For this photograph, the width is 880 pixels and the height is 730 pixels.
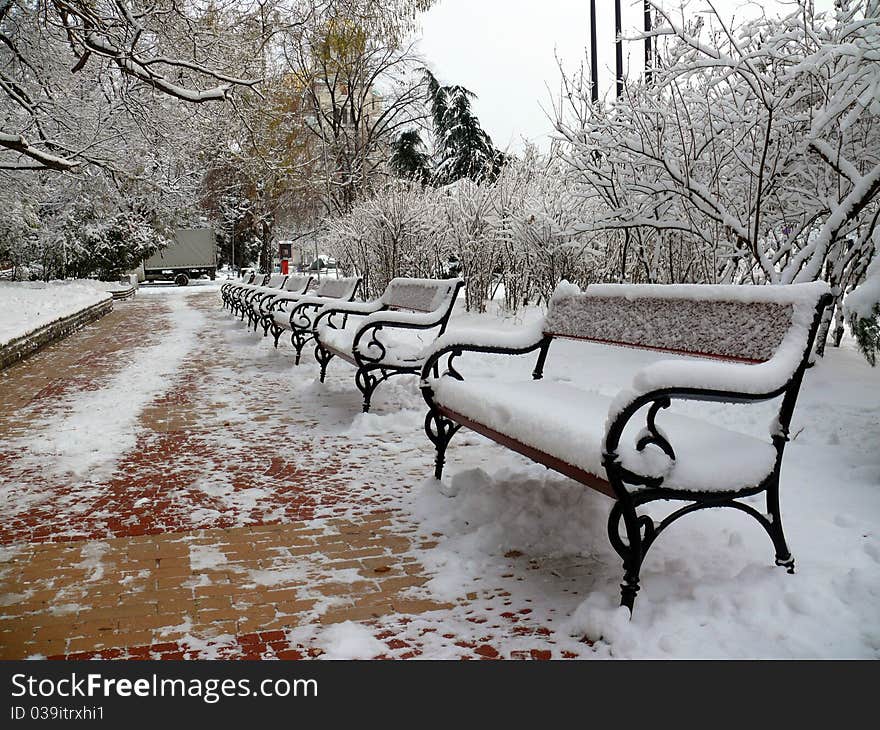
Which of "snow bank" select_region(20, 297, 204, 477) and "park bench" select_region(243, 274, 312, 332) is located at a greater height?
"park bench" select_region(243, 274, 312, 332)

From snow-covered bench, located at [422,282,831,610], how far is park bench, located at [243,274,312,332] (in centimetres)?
819

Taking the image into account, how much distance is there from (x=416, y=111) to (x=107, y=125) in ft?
59.6

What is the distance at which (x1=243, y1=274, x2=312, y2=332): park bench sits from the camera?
1214 cm

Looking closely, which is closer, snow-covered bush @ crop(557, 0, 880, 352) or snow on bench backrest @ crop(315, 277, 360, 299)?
snow-covered bush @ crop(557, 0, 880, 352)

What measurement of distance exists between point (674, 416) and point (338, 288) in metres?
6.94

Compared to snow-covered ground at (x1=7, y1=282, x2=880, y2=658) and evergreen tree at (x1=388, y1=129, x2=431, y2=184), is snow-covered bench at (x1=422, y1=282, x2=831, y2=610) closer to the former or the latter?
snow-covered ground at (x1=7, y1=282, x2=880, y2=658)

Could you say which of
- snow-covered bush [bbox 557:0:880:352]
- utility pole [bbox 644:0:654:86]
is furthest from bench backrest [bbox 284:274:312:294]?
utility pole [bbox 644:0:654:86]

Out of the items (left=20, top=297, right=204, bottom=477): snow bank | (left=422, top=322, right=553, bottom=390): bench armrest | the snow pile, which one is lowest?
the snow pile

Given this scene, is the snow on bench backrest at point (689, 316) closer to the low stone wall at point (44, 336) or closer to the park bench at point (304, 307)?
the park bench at point (304, 307)

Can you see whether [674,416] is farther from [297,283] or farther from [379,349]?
[297,283]

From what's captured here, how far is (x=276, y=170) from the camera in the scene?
42.8 ft

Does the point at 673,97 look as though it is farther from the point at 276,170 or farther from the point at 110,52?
the point at 276,170

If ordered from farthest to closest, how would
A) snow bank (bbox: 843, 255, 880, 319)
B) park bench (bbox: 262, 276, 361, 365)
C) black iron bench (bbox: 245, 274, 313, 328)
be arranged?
black iron bench (bbox: 245, 274, 313, 328) → park bench (bbox: 262, 276, 361, 365) → snow bank (bbox: 843, 255, 880, 319)

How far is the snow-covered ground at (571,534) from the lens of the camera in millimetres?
2449
